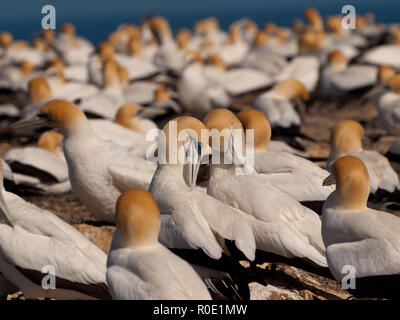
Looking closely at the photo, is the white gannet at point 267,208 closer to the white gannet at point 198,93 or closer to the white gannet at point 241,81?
the white gannet at point 198,93

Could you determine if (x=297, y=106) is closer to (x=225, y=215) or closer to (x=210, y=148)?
(x=210, y=148)

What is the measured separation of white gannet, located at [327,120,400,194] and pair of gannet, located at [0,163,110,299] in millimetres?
3085

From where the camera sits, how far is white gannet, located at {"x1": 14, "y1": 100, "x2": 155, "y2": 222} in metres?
6.51

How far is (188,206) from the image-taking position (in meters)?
4.63

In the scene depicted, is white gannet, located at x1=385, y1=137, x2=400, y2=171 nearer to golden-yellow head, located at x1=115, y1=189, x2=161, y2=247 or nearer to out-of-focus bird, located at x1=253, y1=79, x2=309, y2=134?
out-of-focus bird, located at x1=253, y1=79, x2=309, y2=134

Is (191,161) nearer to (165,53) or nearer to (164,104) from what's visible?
(164,104)

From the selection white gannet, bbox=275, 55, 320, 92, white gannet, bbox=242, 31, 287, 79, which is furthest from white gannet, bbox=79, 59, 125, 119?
white gannet, bbox=242, 31, 287, 79

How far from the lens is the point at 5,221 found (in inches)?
183

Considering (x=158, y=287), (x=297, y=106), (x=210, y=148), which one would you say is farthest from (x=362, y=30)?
(x=158, y=287)

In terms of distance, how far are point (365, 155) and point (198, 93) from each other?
641 cm

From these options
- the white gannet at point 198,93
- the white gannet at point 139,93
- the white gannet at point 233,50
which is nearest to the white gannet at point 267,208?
the white gannet at point 198,93

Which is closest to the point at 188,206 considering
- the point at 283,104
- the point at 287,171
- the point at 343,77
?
the point at 287,171

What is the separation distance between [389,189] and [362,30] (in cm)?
1812

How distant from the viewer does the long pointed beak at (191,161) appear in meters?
5.11
